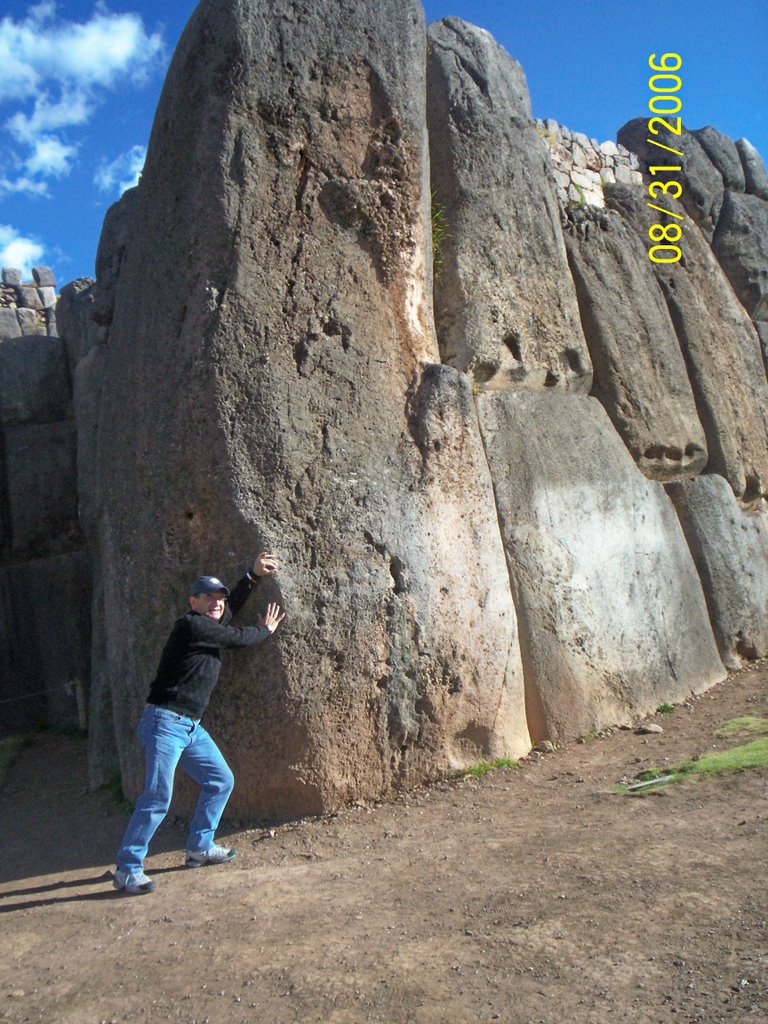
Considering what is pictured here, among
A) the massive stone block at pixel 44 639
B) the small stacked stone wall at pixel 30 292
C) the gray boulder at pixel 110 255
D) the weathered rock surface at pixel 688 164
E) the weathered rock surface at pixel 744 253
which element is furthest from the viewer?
the small stacked stone wall at pixel 30 292

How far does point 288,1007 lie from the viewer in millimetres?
2982

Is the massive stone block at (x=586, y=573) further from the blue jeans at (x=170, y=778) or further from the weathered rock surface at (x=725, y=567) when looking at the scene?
the blue jeans at (x=170, y=778)

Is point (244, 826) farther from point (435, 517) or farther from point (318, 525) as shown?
point (435, 517)

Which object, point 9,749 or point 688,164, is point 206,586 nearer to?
point 9,749

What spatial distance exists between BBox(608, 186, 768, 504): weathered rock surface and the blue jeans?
5802 millimetres

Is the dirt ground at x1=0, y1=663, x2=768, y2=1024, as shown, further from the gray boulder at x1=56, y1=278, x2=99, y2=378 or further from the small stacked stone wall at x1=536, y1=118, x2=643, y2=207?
the small stacked stone wall at x1=536, y1=118, x2=643, y2=207

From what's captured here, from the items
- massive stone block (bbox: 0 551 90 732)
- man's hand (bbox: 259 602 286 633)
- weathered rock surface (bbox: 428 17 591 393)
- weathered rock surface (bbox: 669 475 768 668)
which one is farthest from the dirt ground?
weathered rock surface (bbox: 428 17 591 393)

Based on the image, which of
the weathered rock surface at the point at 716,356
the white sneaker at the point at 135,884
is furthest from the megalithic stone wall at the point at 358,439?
the weathered rock surface at the point at 716,356

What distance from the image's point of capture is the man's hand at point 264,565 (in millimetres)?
4863

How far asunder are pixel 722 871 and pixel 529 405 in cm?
375

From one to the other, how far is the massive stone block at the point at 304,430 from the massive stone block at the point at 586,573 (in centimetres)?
32

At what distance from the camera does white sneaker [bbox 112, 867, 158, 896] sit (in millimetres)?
4180

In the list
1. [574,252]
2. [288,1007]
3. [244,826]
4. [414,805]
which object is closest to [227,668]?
[244,826]

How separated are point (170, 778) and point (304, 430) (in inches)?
77.3
